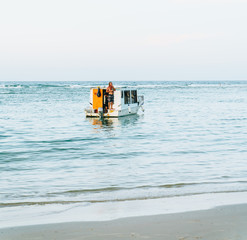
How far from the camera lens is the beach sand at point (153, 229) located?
525 cm

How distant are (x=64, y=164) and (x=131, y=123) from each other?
13.0 m

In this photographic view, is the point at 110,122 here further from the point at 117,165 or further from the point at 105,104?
the point at 117,165

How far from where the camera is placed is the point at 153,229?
5.51m

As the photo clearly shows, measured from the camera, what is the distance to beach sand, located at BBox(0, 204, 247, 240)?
5246mm

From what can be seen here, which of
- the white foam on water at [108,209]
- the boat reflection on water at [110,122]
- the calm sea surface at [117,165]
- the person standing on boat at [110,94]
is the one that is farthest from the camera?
the person standing on boat at [110,94]

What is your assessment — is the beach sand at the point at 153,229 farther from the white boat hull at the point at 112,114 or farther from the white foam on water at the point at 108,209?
the white boat hull at the point at 112,114

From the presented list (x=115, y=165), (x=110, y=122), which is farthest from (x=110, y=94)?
(x=115, y=165)

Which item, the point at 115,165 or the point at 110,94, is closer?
the point at 115,165

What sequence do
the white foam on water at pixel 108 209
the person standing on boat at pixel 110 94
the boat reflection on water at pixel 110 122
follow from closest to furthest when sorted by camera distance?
the white foam on water at pixel 108 209 → the boat reflection on water at pixel 110 122 → the person standing on boat at pixel 110 94

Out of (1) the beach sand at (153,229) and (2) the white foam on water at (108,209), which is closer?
(1) the beach sand at (153,229)

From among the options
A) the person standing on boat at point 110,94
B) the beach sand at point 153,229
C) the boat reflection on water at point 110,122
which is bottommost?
the boat reflection on water at point 110,122

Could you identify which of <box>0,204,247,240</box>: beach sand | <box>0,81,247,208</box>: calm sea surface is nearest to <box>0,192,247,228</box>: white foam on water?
<box>0,204,247,240</box>: beach sand

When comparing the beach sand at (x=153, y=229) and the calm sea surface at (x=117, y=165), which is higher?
the beach sand at (x=153, y=229)

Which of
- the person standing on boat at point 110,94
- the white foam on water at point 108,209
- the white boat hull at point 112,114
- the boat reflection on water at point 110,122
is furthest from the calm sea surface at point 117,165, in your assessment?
the person standing on boat at point 110,94
